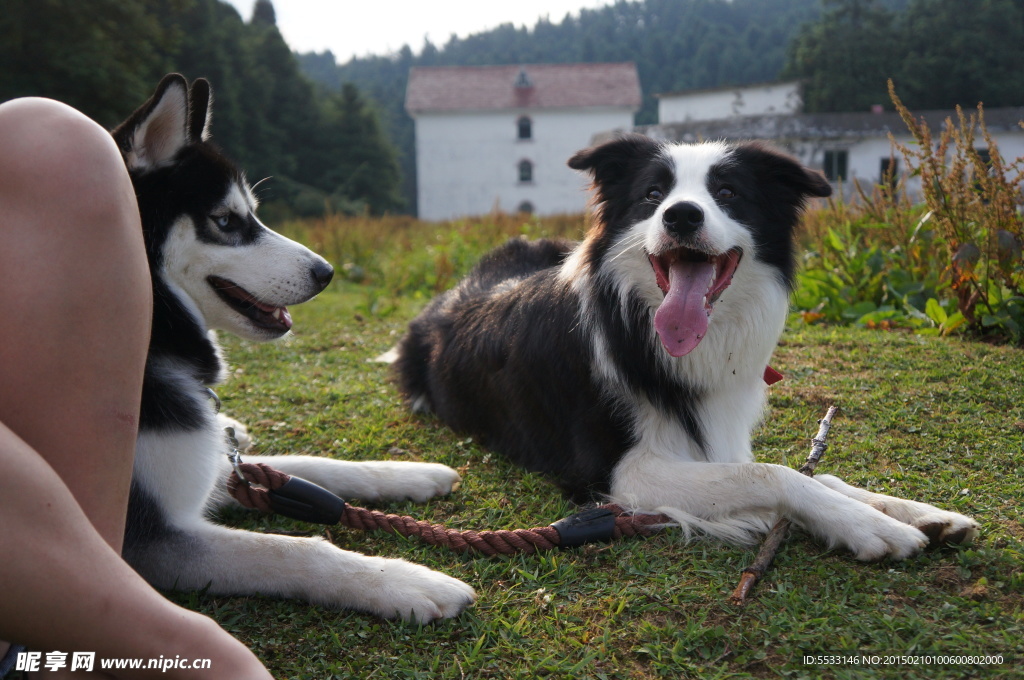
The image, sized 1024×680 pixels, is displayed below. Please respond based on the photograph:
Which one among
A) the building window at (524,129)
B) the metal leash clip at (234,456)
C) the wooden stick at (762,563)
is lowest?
the wooden stick at (762,563)

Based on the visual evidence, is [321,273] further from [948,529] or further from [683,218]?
[948,529]

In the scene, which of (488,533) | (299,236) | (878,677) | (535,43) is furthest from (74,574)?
(535,43)

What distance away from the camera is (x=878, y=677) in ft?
5.40

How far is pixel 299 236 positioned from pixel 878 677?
41.7 feet

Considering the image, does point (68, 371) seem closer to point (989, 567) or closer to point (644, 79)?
point (989, 567)

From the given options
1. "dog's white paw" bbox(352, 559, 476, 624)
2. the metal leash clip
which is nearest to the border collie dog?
"dog's white paw" bbox(352, 559, 476, 624)

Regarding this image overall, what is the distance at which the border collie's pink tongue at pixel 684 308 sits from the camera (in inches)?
103

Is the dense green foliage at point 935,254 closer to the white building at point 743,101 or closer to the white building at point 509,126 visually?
the white building at point 743,101

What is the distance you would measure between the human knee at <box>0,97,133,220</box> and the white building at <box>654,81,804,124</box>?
45816 millimetres

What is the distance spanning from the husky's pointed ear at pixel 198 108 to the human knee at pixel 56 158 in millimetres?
941

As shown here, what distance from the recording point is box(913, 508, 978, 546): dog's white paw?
2158 millimetres

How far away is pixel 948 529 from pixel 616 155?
5.97ft
